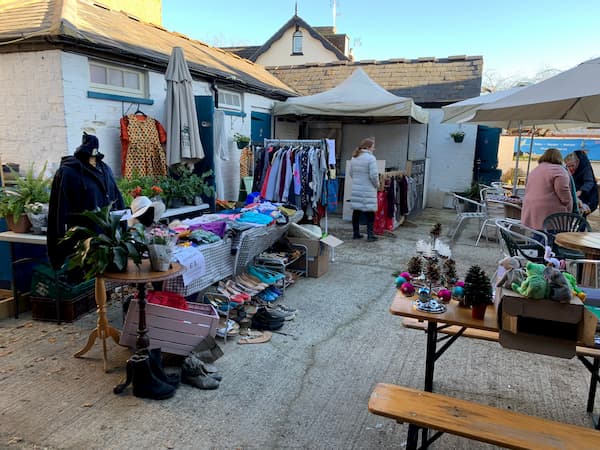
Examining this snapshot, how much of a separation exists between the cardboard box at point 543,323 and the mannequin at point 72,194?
295cm

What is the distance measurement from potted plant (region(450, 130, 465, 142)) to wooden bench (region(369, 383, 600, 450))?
9749 mm

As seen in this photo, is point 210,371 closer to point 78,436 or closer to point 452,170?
point 78,436

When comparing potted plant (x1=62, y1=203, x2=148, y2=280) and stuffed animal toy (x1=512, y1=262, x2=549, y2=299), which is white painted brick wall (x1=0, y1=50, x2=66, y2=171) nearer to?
potted plant (x1=62, y1=203, x2=148, y2=280)

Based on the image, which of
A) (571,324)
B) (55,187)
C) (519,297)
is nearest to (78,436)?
(55,187)

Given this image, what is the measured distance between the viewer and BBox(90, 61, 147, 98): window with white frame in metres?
5.50

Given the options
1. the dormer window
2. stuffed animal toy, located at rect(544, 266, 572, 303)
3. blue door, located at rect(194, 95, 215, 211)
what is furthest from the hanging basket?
the dormer window

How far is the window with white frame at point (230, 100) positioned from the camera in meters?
8.23

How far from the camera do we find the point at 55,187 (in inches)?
→ 135

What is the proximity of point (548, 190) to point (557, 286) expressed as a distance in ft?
10.5

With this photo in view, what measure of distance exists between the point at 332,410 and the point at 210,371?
925 millimetres

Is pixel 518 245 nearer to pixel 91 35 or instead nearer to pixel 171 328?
pixel 171 328

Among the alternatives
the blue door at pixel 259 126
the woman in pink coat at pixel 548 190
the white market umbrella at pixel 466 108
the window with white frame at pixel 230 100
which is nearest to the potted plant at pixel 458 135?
the white market umbrella at pixel 466 108

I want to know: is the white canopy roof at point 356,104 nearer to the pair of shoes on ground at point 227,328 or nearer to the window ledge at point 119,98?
the window ledge at point 119,98

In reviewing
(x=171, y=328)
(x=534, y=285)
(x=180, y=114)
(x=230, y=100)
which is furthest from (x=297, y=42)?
(x=534, y=285)
